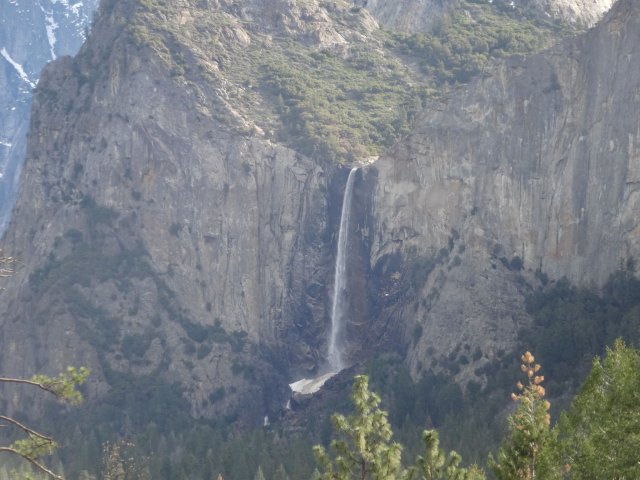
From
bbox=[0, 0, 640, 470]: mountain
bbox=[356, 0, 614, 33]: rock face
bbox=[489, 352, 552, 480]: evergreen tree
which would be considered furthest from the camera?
bbox=[356, 0, 614, 33]: rock face

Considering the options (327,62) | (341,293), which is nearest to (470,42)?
(327,62)

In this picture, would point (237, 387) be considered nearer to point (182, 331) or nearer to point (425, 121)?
point (182, 331)

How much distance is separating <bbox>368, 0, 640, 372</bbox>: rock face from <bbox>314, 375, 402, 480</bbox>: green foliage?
6131cm

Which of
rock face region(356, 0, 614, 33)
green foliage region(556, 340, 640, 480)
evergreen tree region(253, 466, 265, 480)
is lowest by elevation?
evergreen tree region(253, 466, 265, 480)

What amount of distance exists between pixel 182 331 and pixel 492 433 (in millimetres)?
42452

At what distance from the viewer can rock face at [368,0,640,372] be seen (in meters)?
94.0

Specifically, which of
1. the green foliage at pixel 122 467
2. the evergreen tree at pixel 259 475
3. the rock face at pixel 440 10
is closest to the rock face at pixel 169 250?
the green foliage at pixel 122 467

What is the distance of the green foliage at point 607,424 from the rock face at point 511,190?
199 feet

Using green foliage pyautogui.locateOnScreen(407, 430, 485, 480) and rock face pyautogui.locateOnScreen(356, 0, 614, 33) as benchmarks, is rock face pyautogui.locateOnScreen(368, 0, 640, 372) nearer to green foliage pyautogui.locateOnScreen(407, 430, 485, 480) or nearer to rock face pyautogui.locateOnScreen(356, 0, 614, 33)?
rock face pyautogui.locateOnScreen(356, 0, 614, 33)

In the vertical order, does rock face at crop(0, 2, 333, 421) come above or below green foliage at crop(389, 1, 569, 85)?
below

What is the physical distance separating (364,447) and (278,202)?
88.0m

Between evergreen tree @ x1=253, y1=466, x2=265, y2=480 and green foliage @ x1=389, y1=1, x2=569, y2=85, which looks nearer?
evergreen tree @ x1=253, y1=466, x2=265, y2=480

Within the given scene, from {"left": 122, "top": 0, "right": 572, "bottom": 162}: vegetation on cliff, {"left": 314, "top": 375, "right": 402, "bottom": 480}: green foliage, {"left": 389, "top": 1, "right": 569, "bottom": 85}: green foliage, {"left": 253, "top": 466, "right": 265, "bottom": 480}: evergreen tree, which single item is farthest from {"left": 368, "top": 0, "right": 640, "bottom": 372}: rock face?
{"left": 314, "top": 375, "right": 402, "bottom": 480}: green foliage

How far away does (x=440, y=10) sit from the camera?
162 metres
